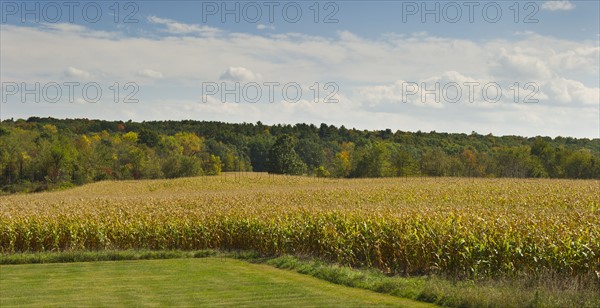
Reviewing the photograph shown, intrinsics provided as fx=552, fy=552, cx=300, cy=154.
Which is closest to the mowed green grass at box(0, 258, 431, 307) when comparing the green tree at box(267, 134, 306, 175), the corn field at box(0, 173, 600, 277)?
the corn field at box(0, 173, 600, 277)

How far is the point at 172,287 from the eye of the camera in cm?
1348

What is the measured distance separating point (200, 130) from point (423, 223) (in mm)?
131622

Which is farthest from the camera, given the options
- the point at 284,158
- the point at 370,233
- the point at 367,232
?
the point at 284,158

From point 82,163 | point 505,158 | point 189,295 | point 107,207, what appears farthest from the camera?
point 505,158

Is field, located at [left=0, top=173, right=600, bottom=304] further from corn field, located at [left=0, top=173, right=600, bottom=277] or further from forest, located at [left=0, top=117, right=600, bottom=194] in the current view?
forest, located at [left=0, top=117, right=600, bottom=194]

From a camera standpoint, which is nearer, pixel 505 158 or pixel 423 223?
pixel 423 223

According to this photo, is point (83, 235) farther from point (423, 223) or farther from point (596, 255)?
point (596, 255)

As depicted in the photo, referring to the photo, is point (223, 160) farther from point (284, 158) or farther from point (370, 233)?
point (370, 233)

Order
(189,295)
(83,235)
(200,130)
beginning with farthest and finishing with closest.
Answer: (200,130) < (83,235) < (189,295)

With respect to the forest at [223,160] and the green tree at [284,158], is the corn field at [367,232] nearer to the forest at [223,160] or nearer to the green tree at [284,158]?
the forest at [223,160]

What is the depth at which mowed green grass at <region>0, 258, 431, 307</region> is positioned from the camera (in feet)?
38.9

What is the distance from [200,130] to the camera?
14588cm

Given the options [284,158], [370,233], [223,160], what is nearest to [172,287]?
[370,233]

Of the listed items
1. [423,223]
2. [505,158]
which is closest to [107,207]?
[423,223]
